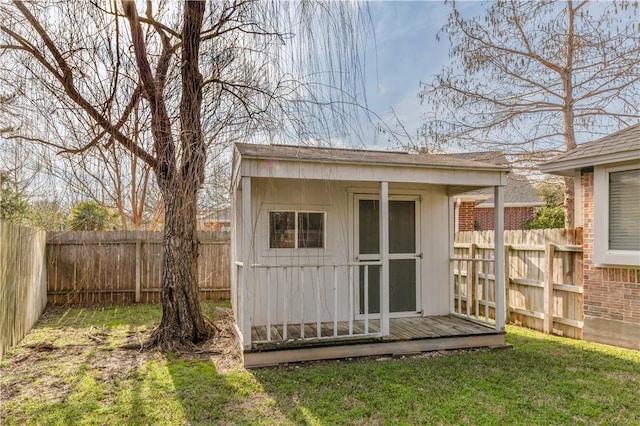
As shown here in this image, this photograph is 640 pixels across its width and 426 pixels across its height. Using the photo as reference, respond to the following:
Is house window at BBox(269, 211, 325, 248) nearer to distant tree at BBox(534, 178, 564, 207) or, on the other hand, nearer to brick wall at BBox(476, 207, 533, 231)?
distant tree at BBox(534, 178, 564, 207)

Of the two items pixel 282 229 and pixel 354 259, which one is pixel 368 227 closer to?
pixel 354 259

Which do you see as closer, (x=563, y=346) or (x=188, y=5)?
(x=188, y=5)

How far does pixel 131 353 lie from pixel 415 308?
4076 millimetres

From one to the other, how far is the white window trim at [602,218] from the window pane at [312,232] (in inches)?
150

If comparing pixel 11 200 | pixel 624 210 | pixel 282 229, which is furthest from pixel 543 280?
pixel 11 200

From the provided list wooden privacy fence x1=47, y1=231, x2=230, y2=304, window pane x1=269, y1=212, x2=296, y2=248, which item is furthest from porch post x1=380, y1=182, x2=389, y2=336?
wooden privacy fence x1=47, y1=231, x2=230, y2=304

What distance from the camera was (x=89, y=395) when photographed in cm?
369

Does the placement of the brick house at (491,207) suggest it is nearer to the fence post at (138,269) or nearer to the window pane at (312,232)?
the window pane at (312,232)

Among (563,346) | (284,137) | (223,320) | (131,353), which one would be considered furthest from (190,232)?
(563,346)

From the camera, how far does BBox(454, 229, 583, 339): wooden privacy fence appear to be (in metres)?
5.88

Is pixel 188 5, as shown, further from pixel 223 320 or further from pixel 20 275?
pixel 223 320

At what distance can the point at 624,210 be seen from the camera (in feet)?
17.4

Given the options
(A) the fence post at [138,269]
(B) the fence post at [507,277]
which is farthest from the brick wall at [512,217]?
(A) the fence post at [138,269]

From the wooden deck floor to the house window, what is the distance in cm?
116
